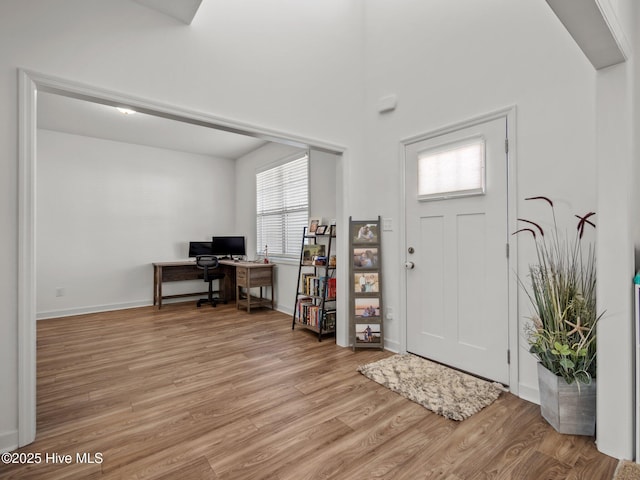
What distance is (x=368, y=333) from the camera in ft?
10.6

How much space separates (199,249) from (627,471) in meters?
5.81

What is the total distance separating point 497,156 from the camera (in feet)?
7.92

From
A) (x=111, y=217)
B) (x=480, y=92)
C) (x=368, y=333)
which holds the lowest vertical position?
(x=368, y=333)

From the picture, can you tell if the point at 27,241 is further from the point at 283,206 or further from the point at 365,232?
the point at 283,206

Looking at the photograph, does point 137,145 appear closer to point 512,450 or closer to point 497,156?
A: point 497,156

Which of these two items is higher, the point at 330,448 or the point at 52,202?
the point at 52,202

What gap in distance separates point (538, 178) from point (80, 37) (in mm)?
3165

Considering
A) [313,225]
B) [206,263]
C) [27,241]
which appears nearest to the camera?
[27,241]

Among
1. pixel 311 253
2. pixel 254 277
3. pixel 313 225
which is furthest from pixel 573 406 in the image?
pixel 254 277

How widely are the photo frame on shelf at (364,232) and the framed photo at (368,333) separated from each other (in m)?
0.88

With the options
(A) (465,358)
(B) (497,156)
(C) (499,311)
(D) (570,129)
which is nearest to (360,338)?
(A) (465,358)

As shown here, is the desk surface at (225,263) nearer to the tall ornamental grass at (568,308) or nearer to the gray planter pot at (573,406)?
the tall ornamental grass at (568,308)

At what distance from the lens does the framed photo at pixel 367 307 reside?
10.7 feet

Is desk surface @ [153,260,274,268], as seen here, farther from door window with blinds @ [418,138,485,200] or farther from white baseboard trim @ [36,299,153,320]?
door window with blinds @ [418,138,485,200]
